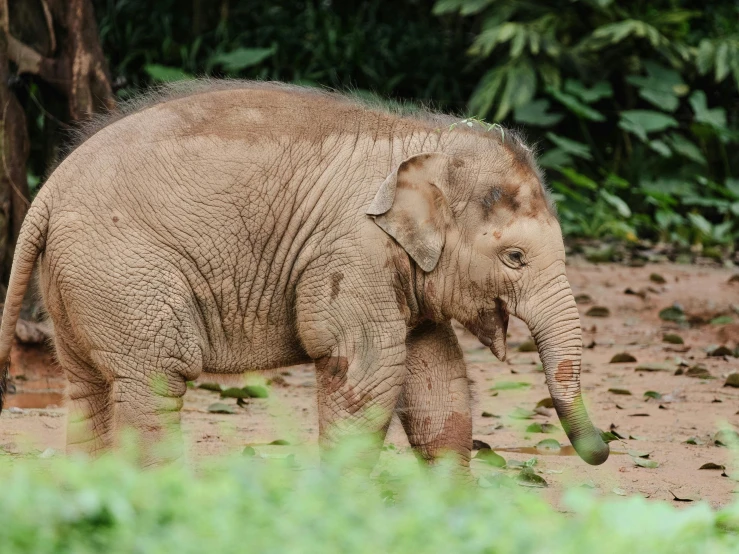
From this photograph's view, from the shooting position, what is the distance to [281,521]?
286cm

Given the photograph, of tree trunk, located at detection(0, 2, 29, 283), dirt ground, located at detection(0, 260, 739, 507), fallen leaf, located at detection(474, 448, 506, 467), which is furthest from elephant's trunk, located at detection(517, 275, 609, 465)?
tree trunk, located at detection(0, 2, 29, 283)

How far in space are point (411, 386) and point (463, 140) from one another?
1.14 meters

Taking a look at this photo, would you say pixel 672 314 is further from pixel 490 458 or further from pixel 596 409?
pixel 490 458

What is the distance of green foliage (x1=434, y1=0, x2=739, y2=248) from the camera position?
46.1ft

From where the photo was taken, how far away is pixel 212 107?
18.1 feet

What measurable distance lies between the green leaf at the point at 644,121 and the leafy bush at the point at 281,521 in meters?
11.5

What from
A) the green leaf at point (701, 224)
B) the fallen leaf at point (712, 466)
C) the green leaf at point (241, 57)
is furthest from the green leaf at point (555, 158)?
the fallen leaf at point (712, 466)

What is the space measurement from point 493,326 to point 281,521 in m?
2.83

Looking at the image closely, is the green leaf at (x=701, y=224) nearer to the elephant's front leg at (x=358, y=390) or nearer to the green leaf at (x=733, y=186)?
the green leaf at (x=733, y=186)

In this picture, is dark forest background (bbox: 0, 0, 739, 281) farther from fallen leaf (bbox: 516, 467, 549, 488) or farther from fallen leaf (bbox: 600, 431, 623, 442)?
fallen leaf (bbox: 516, 467, 549, 488)

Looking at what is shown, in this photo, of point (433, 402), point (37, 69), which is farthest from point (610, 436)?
point (37, 69)

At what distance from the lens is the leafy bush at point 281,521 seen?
2758 mm

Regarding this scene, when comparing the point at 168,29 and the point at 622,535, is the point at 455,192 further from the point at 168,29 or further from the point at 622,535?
the point at 168,29

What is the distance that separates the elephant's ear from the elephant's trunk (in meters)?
0.51
